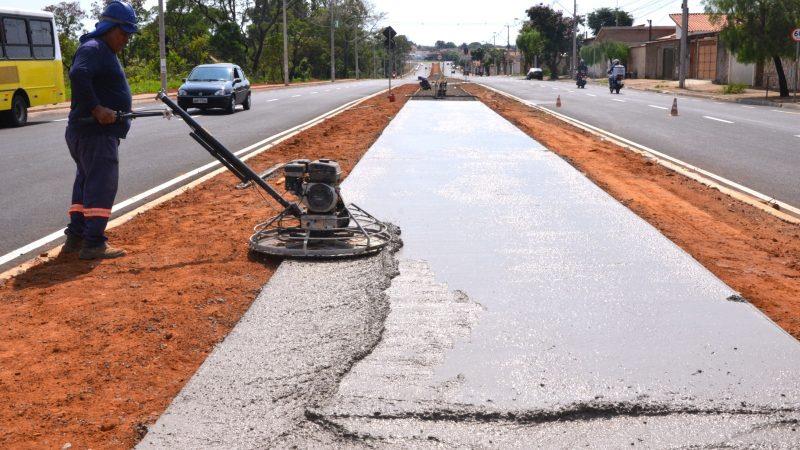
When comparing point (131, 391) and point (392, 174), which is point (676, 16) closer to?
point (392, 174)

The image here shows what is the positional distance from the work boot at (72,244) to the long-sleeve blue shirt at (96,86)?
0.89 meters

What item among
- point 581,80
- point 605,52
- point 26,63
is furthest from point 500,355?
point 605,52

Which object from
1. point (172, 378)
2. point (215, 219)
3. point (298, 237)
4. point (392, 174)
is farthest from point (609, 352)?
point (392, 174)

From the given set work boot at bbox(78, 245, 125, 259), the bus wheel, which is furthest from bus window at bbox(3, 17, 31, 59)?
work boot at bbox(78, 245, 125, 259)

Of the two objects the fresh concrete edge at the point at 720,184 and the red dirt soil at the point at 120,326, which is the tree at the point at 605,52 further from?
the red dirt soil at the point at 120,326

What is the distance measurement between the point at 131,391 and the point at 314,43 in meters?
102

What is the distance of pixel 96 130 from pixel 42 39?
17.2 meters

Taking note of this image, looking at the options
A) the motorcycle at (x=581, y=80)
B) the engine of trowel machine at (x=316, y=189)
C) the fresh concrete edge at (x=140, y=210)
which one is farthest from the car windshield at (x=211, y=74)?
the motorcycle at (x=581, y=80)

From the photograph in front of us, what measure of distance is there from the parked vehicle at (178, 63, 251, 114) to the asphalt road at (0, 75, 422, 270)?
4.56 feet

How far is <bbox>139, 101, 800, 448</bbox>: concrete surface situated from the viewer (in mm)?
3383

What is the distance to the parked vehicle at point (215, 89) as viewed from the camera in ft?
85.2

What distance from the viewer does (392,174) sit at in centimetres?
1066

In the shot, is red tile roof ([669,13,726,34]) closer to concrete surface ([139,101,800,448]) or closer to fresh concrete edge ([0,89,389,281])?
fresh concrete edge ([0,89,389,281])

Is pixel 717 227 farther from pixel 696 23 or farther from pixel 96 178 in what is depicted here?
pixel 696 23
